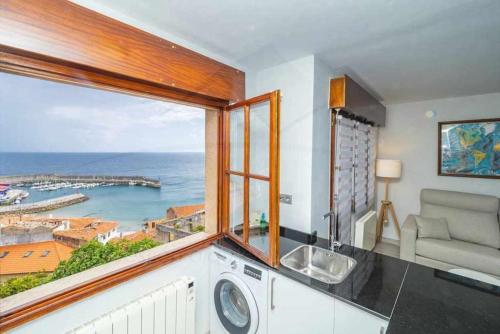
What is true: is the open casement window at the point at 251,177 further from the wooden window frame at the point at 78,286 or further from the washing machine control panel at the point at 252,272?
the wooden window frame at the point at 78,286

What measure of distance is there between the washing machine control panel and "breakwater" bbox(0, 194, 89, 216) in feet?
3.68

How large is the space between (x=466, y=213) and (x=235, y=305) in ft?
10.1

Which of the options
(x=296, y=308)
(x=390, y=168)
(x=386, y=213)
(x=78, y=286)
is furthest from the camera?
(x=386, y=213)

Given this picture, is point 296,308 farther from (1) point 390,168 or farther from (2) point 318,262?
(1) point 390,168

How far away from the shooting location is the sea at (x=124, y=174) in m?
1.18

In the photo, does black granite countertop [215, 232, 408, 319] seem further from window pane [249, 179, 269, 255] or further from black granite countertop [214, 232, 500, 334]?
window pane [249, 179, 269, 255]

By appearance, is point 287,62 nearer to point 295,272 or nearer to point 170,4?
point 170,4

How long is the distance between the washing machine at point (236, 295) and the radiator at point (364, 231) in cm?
174

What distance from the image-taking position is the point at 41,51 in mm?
1038

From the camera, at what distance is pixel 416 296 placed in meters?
1.20

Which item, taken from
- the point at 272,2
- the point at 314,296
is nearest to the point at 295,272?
the point at 314,296

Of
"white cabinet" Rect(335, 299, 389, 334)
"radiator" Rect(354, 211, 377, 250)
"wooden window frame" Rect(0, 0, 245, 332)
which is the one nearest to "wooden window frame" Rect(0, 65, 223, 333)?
"wooden window frame" Rect(0, 0, 245, 332)

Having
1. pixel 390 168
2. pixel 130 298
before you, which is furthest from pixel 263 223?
pixel 390 168

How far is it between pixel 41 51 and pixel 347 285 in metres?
1.96
